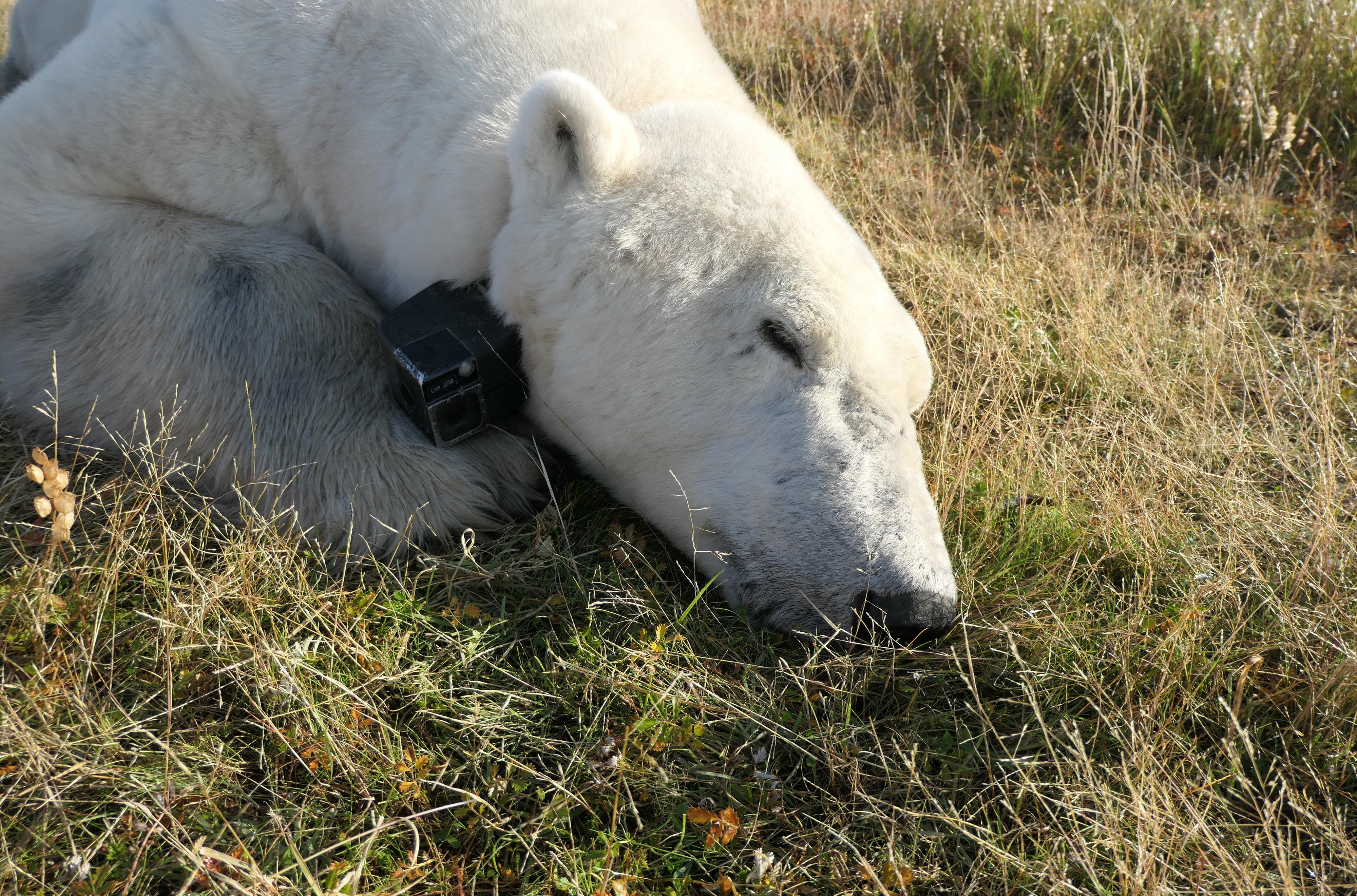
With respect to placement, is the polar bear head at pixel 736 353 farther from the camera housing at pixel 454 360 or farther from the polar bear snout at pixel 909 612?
the camera housing at pixel 454 360

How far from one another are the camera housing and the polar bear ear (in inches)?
14.0

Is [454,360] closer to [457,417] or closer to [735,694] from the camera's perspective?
[457,417]

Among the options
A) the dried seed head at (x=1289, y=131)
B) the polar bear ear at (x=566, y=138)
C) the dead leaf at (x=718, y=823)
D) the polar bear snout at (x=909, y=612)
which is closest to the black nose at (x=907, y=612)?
the polar bear snout at (x=909, y=612)

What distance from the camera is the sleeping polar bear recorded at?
2223 mm

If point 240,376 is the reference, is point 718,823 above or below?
below

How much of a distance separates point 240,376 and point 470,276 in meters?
0.68

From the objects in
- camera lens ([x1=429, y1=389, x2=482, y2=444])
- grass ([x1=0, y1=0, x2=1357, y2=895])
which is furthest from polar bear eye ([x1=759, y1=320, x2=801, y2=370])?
camera lens ([x1=429, y1=389, x2=482, y2=444])

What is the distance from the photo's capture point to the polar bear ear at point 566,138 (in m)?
2.15

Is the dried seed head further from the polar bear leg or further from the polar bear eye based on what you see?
the polar bear leg

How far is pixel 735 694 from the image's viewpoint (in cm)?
215

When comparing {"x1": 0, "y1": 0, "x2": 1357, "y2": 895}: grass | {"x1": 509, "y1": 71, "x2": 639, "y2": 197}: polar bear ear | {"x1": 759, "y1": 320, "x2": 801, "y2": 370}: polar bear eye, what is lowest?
{"x1": 0, "y1": 0, "x2": 1357, "y2": 895}: grass

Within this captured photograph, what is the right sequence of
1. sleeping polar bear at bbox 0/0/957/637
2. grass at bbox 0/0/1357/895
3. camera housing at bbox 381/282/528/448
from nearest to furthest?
grass at bbox 0/0/1357/895 < sleeping polar bear at bbox 0/0/957/637 < camera housing at bbox 381/282/528/448

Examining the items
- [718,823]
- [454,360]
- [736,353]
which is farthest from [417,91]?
[718,823]

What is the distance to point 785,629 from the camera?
2230 millimetres
